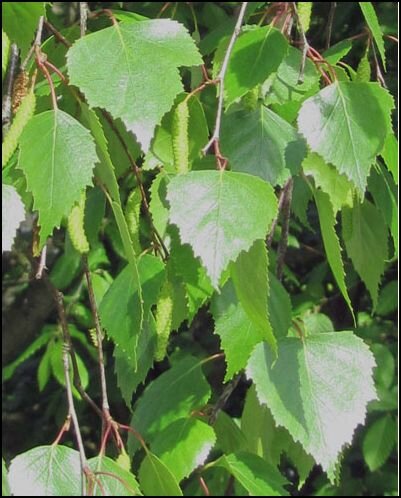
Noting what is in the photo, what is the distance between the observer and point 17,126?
64cm

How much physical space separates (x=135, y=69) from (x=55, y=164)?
10 centimetres

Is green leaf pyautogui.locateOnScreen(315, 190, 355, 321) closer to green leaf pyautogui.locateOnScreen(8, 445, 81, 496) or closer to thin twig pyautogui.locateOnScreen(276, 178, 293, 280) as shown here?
thin twig pyautogui.locateOnScreen(276, 178, 293, 280)

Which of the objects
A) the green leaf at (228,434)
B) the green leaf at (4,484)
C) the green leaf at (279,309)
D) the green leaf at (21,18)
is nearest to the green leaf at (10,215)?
the green leaf at (21,18)

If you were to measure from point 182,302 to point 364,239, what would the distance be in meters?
0.23

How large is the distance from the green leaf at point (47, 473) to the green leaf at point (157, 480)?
0.31ft

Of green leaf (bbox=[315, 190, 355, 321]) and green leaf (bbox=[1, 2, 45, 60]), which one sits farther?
green leaf (bbox=[315, 190, 355, 321])

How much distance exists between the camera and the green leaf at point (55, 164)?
1.97ft

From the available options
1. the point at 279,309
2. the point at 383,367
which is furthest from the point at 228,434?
the point at 383,367

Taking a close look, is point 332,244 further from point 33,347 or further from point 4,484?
point 33,347

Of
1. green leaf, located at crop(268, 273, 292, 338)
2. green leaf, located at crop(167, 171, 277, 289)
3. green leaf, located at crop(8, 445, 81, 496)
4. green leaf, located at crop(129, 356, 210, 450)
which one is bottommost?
green leaf, located at crop(129, 356, 210, 450)

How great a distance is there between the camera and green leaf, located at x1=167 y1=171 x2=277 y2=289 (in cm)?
60

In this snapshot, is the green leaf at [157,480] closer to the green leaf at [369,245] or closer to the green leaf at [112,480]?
the green leaf at [112,480]

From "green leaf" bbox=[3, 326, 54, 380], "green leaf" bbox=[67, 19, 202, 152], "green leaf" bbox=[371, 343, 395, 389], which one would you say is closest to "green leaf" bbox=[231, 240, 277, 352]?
"green leaf" bbox=[67, 19, 202, 152]

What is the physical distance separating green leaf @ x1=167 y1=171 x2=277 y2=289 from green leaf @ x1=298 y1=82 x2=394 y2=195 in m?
0.13
